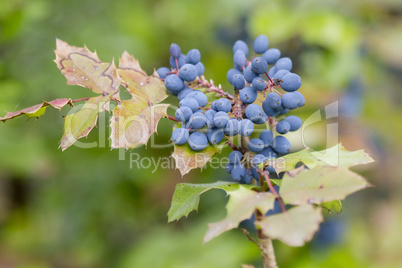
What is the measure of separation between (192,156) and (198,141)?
37mm

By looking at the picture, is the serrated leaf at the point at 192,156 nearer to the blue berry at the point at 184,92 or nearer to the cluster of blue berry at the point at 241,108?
the cluster of blue berry at the point at 241,108

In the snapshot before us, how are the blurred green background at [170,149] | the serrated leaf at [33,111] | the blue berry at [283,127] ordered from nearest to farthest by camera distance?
the serrated leaf at [33,111], the blue berry at [283,127], the blurred green background at [170,149]

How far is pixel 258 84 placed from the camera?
0.87 metres

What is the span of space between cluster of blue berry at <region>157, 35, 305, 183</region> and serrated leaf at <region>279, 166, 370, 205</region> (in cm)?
11

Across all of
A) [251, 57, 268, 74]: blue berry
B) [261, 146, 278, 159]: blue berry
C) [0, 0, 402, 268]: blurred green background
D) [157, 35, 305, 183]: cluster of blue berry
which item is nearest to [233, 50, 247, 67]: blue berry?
[157, 35, 305, 183]: cluster of blue berry

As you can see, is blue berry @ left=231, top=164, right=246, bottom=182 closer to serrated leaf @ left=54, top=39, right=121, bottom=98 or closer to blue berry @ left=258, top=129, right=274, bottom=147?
blue berry @ left=258, top=129, right=274, bottom=147

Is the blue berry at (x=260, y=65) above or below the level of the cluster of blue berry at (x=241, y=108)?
above

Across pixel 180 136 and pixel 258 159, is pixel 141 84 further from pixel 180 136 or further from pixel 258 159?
pixel 258 159

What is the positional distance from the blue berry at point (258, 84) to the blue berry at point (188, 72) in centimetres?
14

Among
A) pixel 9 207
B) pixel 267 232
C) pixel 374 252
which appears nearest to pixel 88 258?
pixel 9 207

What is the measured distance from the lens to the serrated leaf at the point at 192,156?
0.86 metres

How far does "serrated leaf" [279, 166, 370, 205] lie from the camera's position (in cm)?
71

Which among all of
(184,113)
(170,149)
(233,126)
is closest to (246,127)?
(233,126)

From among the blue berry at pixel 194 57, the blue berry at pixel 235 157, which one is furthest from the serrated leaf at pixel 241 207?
the blue berry at pixel 194 57
